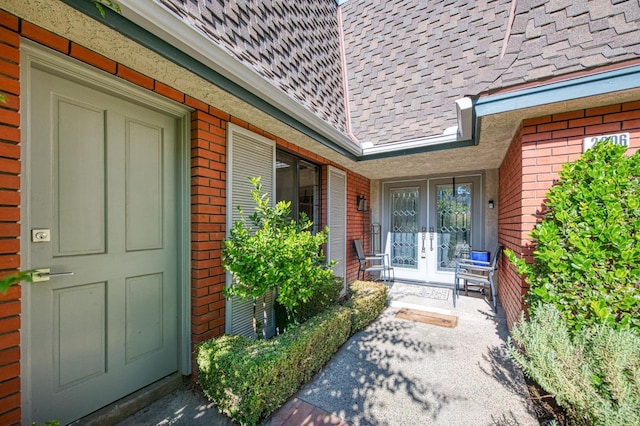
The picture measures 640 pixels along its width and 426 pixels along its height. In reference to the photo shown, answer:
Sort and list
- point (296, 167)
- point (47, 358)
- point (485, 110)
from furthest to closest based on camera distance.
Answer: point (296, 167)
point (485, 110)
point (47, 358)

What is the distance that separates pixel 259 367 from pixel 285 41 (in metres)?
3.35

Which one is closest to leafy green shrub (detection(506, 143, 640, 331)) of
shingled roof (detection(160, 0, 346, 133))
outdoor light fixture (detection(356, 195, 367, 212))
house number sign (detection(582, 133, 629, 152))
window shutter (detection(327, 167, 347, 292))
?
house number sign (detection(582, 133, 629, 152))

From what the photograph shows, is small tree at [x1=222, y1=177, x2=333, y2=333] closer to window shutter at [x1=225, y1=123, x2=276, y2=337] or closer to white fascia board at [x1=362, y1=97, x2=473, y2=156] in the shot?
window shutter at [x1=225, y1=123, x2=276, y2=337]

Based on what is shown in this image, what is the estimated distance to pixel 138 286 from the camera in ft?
7.22

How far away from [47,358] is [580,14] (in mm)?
4938

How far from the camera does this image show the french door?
5691mm

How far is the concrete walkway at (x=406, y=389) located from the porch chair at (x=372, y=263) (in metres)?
2.07

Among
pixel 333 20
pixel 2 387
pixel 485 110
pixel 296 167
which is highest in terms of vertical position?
pixel 333 20

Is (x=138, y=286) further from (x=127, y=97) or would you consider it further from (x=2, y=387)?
(x=127, y=97)

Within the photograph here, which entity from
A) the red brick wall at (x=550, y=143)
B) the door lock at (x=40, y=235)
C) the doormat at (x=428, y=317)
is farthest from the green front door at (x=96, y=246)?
the red brick wall at (x=550, y=143)

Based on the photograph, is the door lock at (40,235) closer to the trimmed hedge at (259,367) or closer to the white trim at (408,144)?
the trimmed hedge at (259,367)

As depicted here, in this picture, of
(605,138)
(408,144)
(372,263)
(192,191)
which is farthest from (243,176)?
(372,263)

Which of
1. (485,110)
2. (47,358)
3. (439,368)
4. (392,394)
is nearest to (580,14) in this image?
(485,110)

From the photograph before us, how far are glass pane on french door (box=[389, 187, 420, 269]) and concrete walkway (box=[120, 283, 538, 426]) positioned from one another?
9.15ft
